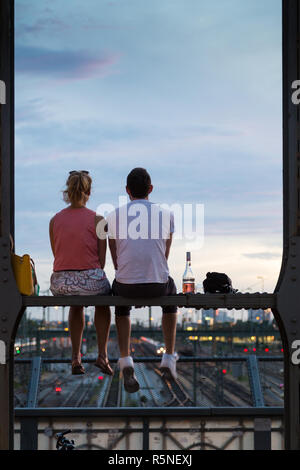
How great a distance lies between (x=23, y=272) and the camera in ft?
13.2

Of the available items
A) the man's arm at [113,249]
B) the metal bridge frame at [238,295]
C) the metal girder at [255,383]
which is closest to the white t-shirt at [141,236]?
the man's arm at [113,249]

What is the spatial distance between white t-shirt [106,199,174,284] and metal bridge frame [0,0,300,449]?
0.24 metres

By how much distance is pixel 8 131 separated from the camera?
4.08 meters

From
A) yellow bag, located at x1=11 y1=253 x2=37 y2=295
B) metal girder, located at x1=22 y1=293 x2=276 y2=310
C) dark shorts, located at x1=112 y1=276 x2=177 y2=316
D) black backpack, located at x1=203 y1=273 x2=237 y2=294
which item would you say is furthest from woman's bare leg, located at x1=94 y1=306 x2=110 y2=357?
black backpack, located at x1=203 y1=273 x2=237 y2=294

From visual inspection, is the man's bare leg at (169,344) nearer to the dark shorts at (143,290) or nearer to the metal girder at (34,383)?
the dark shorts at (143,290)

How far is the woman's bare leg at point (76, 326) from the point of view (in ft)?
14.8

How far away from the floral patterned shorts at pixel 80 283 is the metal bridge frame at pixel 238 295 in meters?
0.15

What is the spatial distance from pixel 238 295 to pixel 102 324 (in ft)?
3.38

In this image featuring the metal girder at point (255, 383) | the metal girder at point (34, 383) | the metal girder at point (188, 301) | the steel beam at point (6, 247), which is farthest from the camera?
the metal girder at point (255, 383)

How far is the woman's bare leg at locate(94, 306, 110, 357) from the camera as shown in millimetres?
4477

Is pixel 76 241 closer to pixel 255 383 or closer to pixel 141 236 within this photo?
pixel 141 236
